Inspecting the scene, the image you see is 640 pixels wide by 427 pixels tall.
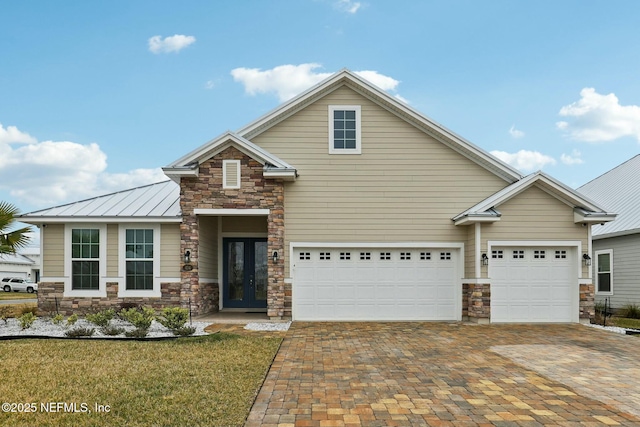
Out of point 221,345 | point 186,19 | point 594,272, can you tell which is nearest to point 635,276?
point 594,272

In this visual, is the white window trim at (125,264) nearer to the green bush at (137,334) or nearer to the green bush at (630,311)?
the green bush at (137,334)

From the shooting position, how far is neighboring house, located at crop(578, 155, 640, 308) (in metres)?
16.5

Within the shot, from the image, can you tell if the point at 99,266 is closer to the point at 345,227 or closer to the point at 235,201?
the point at 235,201

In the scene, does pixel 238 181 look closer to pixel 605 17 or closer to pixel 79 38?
pixel 79 38

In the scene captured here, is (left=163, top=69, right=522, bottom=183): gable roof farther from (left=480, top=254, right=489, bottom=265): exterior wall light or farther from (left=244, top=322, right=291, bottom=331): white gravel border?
(left=244, top=322, right=291, bottom=331): white gravel border

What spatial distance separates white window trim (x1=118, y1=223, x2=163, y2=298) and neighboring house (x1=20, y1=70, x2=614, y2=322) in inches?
1.2

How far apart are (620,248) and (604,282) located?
1.60 meters

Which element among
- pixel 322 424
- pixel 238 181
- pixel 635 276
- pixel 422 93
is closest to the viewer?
pixel 322 424

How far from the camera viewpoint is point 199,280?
14.3 meters

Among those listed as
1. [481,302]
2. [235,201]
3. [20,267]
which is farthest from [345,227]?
[20,267]

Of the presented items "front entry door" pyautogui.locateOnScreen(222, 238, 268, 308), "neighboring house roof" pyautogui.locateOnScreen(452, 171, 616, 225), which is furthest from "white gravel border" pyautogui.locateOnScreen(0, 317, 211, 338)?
"neighboring house roof" pyautogui.locateOnScreen(452, 171, 616, 225)

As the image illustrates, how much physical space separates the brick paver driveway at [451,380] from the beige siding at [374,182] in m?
3.61

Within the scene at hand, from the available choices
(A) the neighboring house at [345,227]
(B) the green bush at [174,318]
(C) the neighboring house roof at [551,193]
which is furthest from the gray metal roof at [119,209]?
(C) the neighboring house roof at [551,193]

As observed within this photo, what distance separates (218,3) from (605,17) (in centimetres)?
1143
